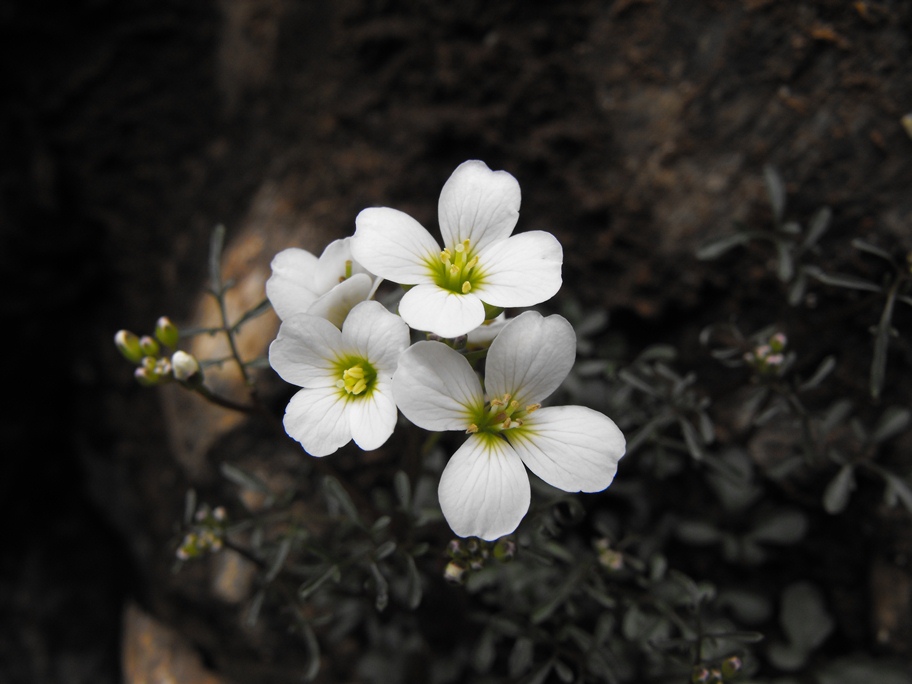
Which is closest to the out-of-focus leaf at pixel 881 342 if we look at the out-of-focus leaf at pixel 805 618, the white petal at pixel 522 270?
the out-of-focus leaf at pixel 805 618

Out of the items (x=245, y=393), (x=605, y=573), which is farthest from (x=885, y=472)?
(x=245, y=393)

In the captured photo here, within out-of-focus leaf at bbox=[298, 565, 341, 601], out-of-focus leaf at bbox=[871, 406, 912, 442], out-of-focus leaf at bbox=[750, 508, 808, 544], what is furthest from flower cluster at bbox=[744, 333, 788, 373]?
out-of-focus leaf at bbox=[298, 565, 341, 601]

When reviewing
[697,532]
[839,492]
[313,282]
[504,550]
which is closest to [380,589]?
[504,550]

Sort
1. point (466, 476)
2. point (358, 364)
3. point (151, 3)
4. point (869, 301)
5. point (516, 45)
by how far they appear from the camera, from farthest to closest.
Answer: point (151, 3), point (516, 45), point (869, 301), point (358, 364), point (466, 476)

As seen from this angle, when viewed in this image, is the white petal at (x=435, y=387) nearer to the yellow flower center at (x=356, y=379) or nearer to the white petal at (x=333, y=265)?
the yellow flower center at (x=356, y=379)

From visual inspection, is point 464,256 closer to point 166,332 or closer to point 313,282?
point 313,282

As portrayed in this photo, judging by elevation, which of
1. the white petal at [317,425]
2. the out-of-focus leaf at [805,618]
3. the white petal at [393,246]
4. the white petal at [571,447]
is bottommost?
the out-of-focus leaf at [805,618]

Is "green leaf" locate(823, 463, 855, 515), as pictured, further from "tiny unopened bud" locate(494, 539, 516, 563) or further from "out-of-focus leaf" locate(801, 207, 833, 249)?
"tiny unopened bud" locate(494, 539, 516, 563)

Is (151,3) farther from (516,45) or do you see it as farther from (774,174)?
(774,174)
